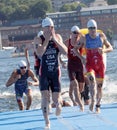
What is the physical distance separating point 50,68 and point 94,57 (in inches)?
50.9

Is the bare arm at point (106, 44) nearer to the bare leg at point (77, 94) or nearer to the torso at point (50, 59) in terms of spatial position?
the bare leg at point (77, 94)

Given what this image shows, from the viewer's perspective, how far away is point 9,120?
980 cm

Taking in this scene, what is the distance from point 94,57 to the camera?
943 cm

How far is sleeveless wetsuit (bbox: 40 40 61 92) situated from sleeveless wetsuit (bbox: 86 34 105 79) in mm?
1123

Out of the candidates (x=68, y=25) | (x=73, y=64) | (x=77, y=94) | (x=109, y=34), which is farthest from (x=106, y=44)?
(x=68, y=25)

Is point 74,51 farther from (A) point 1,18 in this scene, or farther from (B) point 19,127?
(A) point 1,18

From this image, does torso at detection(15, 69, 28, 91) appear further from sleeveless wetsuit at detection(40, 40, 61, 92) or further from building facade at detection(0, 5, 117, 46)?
building facade at detection(0, 5, 117, 46)

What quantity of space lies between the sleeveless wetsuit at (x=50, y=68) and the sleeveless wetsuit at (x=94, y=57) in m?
1.12

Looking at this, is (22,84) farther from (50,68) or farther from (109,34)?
(109,34)

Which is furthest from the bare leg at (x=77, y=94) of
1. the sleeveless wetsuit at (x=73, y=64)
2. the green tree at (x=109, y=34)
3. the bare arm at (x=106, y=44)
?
the green tree at (x=109, y=34)

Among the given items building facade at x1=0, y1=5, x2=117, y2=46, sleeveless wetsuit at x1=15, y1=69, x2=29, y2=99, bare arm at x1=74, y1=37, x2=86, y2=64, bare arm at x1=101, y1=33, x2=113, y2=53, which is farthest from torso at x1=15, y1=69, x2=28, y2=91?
building facade at x1=0, y1=5, x2=117, y2=46

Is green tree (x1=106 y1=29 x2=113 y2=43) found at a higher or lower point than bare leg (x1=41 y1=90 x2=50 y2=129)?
lower

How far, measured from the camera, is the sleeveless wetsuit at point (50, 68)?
326 inches

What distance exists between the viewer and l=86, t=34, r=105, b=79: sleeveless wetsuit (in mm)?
9414
